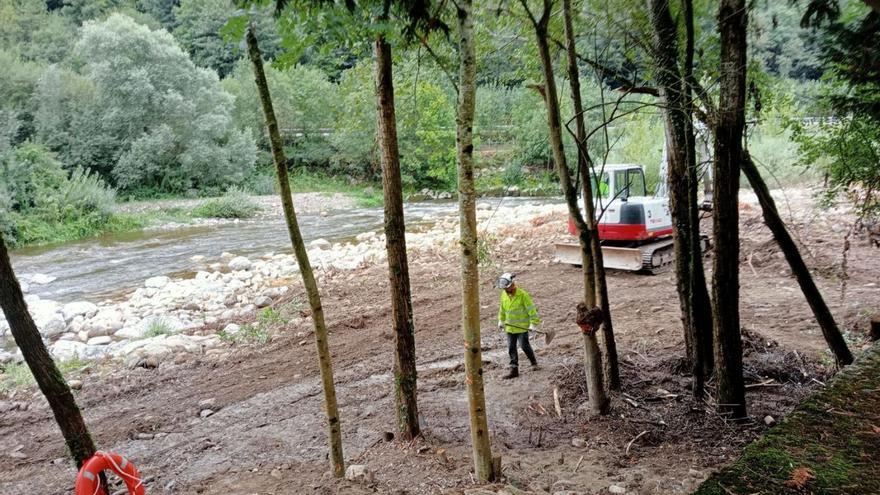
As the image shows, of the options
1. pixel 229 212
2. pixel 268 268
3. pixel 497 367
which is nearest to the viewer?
pixel 497 367

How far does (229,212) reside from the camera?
96.4 ft

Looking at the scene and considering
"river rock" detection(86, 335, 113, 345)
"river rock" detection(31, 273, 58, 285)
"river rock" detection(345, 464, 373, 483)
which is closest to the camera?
"river rock" detection(345, 464, 373, 483)

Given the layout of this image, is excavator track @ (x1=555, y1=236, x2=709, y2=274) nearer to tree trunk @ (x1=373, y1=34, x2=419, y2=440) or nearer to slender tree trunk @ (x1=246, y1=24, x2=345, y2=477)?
tree trunk @ (x1=373, y1=34, x2=419, y2=440)

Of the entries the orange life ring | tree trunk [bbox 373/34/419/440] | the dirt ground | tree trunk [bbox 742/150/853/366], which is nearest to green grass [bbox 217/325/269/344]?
the dirt ground

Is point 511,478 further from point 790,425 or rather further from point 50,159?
point 50,159

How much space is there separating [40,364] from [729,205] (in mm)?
5133

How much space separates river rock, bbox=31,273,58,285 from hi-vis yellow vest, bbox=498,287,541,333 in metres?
15.7

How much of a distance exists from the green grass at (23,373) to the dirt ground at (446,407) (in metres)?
0.41

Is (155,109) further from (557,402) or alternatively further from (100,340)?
(557,402)

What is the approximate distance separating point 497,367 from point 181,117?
3128cm

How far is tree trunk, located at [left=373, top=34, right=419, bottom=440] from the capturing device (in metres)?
4.76

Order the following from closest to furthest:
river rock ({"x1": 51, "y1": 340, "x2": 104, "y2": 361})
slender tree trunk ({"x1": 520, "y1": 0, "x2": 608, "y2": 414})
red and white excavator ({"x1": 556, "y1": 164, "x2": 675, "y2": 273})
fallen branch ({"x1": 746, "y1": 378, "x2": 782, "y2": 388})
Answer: slender tree trunk ({"x1": 520, "y1": 0, "x2": 608, "y2": 414}) < fallen branch ({"x1": 746, "y1": 378, "x2": 782, "y2": 388}) < river rock ({"x1": 51, "y1": 340, "x2": 104, "y2": 361}) < red and white excavator ({"x1": 556, "y1": 164, "x2": 675, "y2": 273})

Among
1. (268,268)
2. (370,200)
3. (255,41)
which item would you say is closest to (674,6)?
(255,41)

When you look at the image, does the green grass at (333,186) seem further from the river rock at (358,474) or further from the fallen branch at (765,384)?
the river rock at (358,474)
